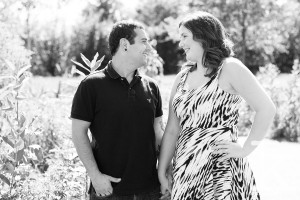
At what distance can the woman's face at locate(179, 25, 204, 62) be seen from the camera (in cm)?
248

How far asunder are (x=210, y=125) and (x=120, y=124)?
0.49m

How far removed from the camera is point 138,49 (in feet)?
8.59

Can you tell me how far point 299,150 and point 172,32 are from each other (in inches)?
408

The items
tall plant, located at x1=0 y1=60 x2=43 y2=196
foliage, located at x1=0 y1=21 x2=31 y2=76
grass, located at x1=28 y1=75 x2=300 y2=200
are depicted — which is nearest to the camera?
tall plant, located at x1=0 y1=60 x2=43 y2=196

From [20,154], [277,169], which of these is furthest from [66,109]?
[277,169]

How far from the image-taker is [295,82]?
9.23 metres

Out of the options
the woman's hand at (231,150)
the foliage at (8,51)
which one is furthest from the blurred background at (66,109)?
the woman's hand at (231,150)

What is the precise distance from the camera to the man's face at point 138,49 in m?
2.61

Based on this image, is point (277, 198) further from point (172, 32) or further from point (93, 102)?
point (172, 32)

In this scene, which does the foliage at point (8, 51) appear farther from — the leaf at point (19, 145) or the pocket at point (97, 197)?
the pocket at point (97, 197)

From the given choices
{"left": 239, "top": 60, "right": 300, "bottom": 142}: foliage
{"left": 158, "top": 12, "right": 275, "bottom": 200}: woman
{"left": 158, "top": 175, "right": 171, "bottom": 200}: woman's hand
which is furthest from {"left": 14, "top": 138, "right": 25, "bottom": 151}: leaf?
{"left": 239, "top": 60, "right": 300, "bottom": 142}: foliage

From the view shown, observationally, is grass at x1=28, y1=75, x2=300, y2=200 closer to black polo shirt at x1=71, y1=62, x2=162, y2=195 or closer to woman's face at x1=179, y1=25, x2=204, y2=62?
black polo shirt at x1=71, y1=62, x2=162, y2=195

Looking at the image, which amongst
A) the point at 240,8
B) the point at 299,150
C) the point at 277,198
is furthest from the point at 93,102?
the point at 240,8

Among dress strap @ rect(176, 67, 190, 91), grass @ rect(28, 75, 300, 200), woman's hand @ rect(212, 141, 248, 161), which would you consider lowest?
Result: grass @ rect(28, 75, 300, 200)
